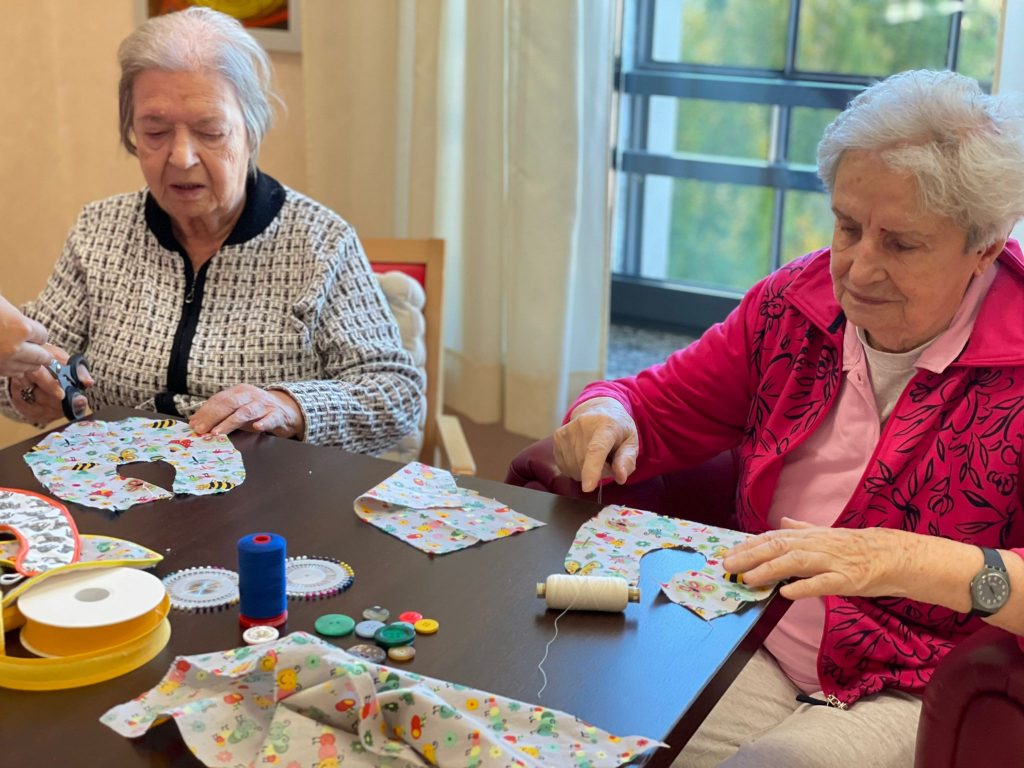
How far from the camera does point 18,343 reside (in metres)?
1.84

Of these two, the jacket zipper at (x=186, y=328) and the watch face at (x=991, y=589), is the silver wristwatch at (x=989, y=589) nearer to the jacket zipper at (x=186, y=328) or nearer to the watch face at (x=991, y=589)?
the watch face at (x=991, y=589)

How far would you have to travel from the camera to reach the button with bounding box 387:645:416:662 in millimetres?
1245

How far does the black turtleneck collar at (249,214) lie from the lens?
87.2 inches

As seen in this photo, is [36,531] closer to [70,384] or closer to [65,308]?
[70,384]

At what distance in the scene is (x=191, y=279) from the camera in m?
2.20

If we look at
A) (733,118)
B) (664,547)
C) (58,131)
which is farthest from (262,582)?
(58,131)

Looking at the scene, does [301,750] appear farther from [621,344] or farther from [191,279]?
[621,344]

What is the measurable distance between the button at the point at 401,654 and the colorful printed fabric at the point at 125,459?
1.61ft

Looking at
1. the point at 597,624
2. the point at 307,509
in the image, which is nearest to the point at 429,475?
the point at 307,509

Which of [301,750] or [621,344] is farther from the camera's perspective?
[621,344]

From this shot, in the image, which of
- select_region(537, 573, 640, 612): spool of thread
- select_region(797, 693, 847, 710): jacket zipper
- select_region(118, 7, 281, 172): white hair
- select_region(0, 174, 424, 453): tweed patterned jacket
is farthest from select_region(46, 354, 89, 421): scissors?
select_region(797, 693, 847, 710): jacket zipper

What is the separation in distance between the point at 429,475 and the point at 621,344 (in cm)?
171

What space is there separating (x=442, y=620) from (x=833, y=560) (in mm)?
478

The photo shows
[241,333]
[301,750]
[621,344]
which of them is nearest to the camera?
[301,750]
